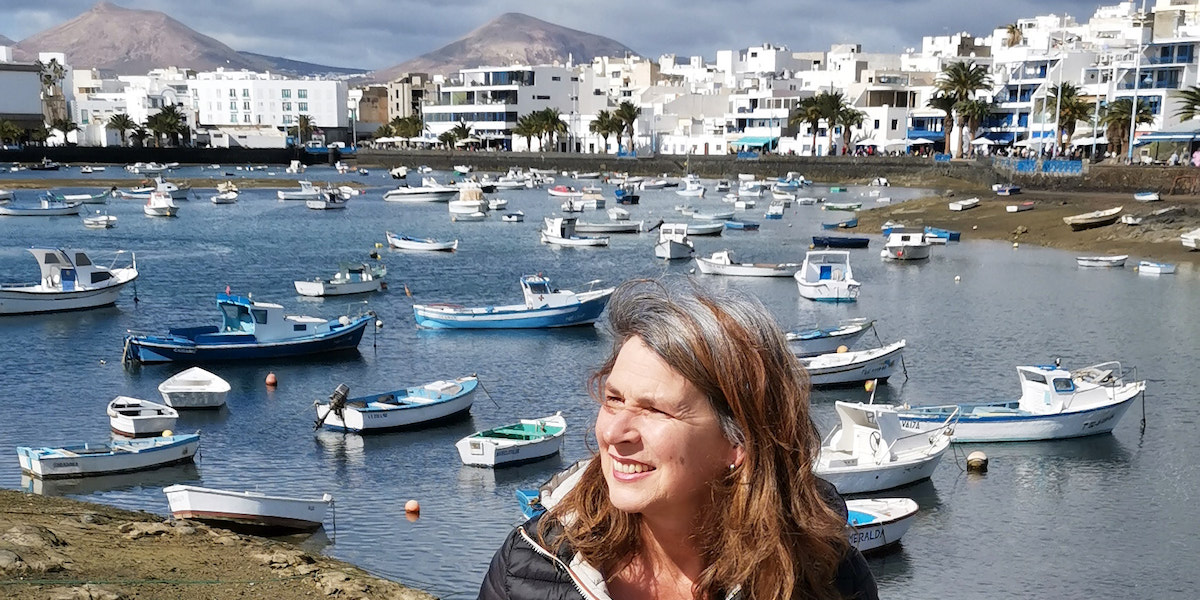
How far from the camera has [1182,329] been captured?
39.2m

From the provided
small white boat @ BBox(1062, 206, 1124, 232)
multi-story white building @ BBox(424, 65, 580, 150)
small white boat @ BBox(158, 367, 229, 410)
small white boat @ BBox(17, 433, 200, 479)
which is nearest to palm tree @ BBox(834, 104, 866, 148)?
multi-story white building @ BBox(424, 65, 580, 150)

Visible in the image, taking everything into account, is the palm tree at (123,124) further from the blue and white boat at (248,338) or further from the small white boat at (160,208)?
the blue and white boat at (248,338)

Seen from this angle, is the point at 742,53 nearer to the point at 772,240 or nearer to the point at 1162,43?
the point at 1162,43

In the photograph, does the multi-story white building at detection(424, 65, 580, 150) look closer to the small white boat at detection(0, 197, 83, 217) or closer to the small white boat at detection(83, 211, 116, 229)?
the small white boat at detection(0, 197, 83, 217)

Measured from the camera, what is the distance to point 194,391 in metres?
27.0

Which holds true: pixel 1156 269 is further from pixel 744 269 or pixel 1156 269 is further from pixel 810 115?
pixel 810 115

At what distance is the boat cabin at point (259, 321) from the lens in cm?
3369

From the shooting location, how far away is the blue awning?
13762 centimetres

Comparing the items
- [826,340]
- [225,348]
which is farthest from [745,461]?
[225,348]

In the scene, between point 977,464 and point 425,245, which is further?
point 425,245

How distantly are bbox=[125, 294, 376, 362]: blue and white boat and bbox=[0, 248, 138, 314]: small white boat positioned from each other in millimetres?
9141

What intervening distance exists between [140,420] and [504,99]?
135 metres

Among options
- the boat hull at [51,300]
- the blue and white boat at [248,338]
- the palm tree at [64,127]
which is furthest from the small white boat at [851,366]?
the palm tree at [64,127]

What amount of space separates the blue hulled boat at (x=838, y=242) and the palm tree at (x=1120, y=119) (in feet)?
107
